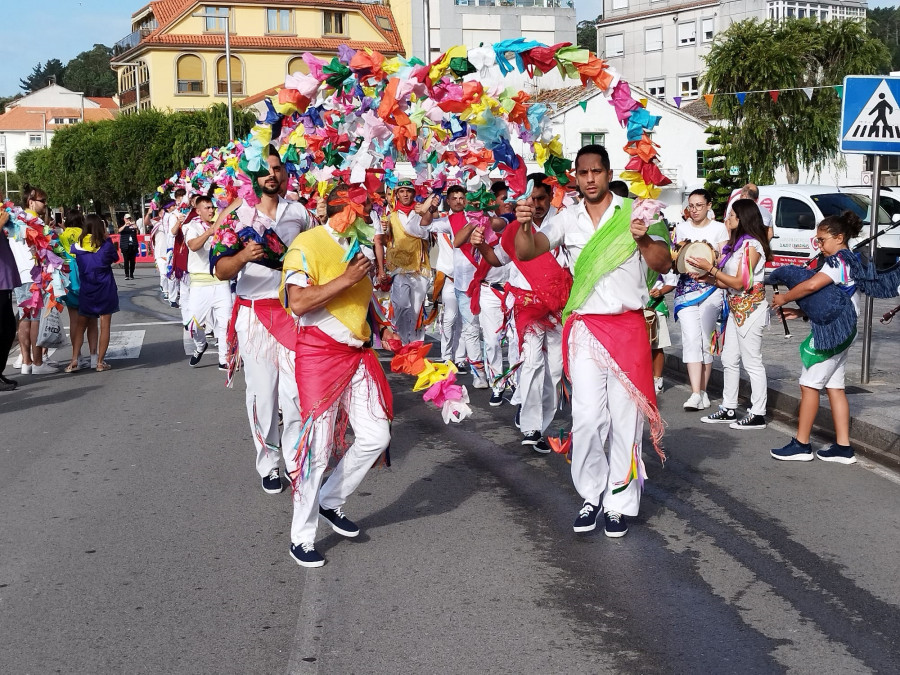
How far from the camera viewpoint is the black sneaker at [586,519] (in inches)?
238

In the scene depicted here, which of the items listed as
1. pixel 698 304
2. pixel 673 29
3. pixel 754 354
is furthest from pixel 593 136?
pixel 754 354

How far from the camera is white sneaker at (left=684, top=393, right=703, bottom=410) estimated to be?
9.72 m

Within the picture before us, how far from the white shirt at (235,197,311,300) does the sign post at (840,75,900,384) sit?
5.63 metres

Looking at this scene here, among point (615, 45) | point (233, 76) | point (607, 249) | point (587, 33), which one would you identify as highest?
point (587, 33)

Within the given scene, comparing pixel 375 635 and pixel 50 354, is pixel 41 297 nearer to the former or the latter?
pixel 50 354

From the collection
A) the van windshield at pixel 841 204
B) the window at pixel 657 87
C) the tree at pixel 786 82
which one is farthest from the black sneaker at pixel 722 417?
the window at pixel 657 87

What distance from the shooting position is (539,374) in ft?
26.8

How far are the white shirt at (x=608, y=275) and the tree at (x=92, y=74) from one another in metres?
152

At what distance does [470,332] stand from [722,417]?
294 centimetres

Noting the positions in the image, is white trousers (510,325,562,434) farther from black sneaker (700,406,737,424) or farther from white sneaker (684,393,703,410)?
white sneaker (684,393,703,410)

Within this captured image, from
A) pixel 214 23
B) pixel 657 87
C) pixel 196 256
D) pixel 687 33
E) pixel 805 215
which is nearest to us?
pixel 196 256

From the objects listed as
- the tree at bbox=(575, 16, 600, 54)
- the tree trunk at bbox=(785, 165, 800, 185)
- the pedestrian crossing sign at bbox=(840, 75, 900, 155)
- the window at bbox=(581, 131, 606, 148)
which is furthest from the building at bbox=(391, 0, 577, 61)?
the pedestrian crossing sign at bbox=(840, 75, 900, 155)

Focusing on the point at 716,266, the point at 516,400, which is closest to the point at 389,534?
the point at 516,400

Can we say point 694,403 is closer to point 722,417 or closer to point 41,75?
point 722,417
